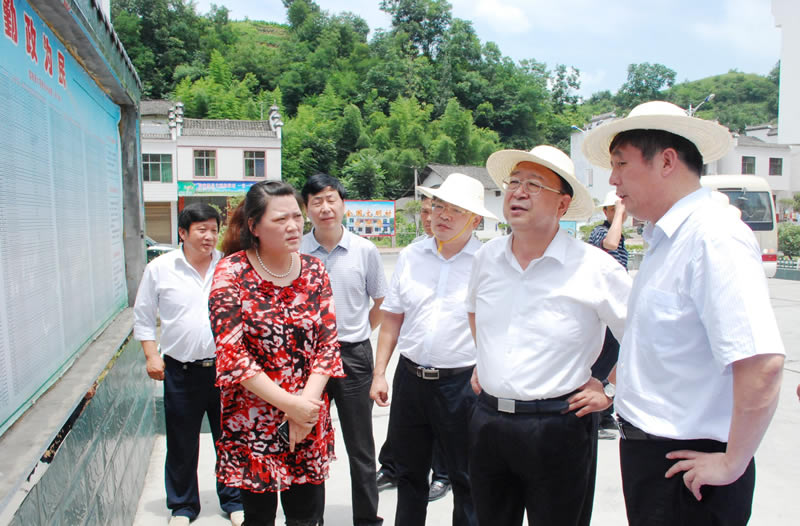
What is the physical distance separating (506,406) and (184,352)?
1803mm

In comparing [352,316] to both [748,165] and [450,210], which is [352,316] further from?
[748,165]

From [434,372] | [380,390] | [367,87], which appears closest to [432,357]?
[434,372]

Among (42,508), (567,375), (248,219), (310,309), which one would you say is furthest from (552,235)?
(42,508)

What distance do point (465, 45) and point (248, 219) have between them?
5700cm

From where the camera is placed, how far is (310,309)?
2.10 meters

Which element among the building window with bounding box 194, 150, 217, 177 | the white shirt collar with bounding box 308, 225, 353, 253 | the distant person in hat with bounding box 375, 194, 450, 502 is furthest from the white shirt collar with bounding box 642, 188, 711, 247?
the building window with bounding box 194, 150, 217, 177

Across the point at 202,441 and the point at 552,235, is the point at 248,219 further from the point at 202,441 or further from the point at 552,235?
the point at 202,441

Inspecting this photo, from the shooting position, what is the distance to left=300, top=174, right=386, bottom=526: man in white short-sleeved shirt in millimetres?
2854

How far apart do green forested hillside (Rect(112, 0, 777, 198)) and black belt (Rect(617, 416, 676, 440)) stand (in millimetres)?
33148

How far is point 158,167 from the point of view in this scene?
27.5 m

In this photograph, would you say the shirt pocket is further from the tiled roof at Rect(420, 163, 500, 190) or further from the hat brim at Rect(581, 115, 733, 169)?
the tiled roof at Rect(420, 163, 500, 190)

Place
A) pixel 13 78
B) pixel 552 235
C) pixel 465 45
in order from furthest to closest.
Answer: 1. pixel 465 45
2. pixel 552 235
3. pixel 13 78

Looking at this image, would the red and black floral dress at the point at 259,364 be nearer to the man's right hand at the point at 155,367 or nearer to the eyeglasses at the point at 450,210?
the eyeglasses at the point at 450,210

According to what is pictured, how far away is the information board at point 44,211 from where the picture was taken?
174cm
